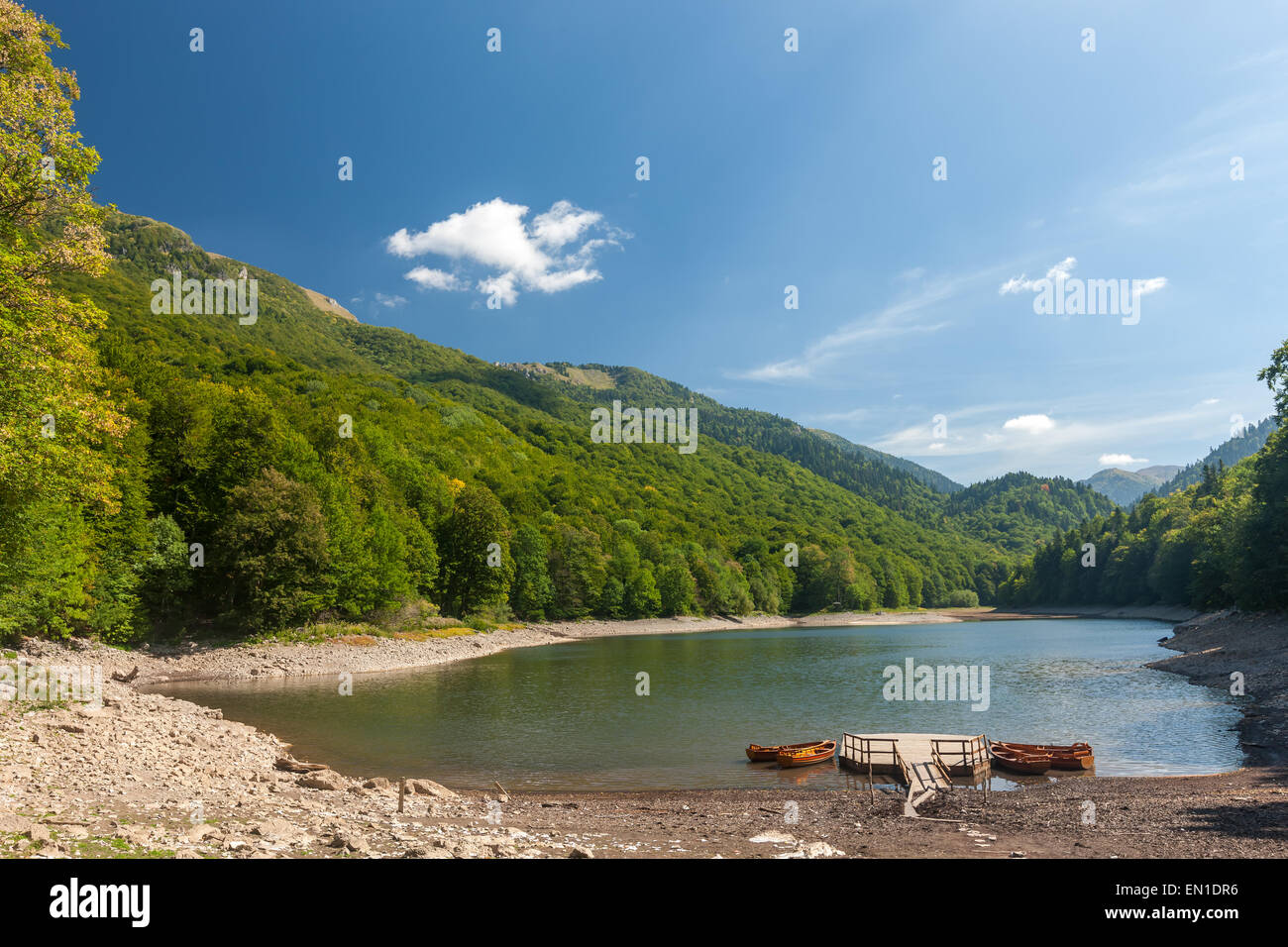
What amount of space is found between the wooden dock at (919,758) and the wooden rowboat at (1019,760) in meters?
0.60

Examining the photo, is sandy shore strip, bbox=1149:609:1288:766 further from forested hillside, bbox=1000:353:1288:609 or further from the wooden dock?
the wooden dock

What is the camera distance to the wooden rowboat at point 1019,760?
24.5m

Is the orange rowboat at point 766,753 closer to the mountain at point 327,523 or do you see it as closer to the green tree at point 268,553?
the mountain at point 327,523

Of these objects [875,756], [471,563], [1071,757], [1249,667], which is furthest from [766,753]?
[471,563]

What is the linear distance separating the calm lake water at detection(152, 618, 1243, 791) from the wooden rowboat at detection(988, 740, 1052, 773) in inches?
65.7

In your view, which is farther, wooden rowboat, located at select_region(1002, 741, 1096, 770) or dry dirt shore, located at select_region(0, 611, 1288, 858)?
wooden rowboat, located at select_region(1002, 741, 1096, 770)

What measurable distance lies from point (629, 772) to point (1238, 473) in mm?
145962

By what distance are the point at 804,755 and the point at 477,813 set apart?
44.9 feet

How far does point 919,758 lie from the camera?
2520 centimetres

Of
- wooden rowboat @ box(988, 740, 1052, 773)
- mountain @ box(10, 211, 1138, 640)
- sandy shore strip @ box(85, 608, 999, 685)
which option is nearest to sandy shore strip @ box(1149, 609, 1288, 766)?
wooden rowboat @ box(988, 740, 1052, 773)

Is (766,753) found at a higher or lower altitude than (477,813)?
lower

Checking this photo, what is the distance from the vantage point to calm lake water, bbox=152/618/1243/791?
82.8 ft

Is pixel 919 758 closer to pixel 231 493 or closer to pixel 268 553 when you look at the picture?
pixel 268 553

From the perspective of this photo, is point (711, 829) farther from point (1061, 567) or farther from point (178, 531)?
point (1061, 567)
